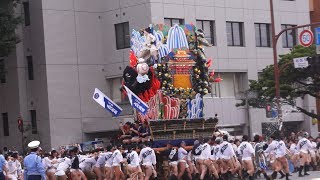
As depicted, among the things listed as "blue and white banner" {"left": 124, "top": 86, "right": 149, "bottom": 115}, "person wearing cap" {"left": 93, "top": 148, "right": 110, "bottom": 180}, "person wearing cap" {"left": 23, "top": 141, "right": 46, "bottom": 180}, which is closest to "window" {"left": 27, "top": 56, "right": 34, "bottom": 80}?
"person wearing cap" {"left": 93, "top": 148, "right": 110, "bottom": 180}

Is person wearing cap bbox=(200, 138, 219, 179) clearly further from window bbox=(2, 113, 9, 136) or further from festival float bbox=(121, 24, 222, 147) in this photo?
window bbox=(2, 113, 9, 136)

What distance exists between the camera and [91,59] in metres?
47.8

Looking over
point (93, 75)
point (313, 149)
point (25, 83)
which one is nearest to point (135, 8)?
point (93, 75)

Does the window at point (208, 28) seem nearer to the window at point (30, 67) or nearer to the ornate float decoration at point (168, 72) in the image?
the window at point (30, 67)

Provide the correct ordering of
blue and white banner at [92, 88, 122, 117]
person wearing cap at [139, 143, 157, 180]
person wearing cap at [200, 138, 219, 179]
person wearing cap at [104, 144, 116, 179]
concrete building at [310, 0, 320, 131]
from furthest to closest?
1. concrete building at [310, 0, 320, 131]
2. person wearing cap at [200, 138, 219, 179]
3. person wearing cap at [104, 144, 116, 179]
4. blue and white banner at [92, 88, 122, 117]
5. person wearing cap at [139, 143, 157, 180]

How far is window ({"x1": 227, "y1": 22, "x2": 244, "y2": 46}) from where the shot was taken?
48938 millimetres

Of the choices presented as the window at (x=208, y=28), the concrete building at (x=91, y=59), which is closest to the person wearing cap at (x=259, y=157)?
the concrete building at (x=91, y=59)

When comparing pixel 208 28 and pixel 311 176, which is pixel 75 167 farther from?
pixel 208 28

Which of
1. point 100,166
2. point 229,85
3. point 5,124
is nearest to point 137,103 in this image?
point 100,166

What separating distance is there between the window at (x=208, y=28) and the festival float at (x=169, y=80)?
18.5 meters

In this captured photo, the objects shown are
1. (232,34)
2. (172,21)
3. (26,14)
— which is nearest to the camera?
(172,21)

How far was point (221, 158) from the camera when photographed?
2800cm

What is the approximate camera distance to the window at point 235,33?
1927 inches

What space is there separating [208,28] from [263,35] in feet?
16.3
